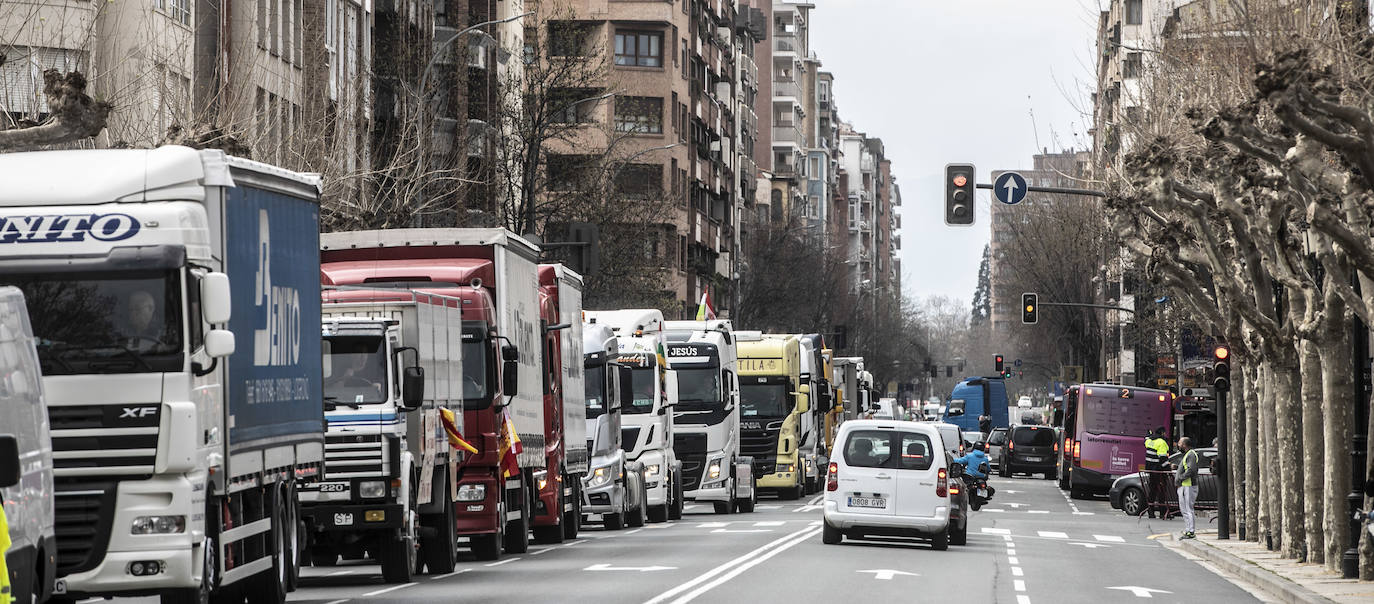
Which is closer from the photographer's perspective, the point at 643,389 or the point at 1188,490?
the point at 1188,490

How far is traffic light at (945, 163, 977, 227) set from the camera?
3294 cm

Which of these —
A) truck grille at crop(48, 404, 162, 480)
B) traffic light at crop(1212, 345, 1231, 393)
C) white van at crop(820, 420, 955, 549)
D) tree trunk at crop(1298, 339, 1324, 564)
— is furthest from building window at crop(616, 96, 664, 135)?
truck grille at crop(48, 404, 162, 480)

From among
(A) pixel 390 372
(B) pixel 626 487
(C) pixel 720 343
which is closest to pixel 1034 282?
(C) pixel 720 343

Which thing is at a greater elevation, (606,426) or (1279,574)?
(606,426)

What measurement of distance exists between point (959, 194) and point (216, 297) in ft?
65.1

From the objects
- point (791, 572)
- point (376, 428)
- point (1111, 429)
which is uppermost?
point (376, 428)

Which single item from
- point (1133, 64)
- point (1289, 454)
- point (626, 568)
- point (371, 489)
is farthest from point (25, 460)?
point (1133, 64)

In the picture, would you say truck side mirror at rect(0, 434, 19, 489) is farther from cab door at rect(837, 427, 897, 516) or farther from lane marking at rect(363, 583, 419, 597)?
cab door at rect(837, 427, 897, 516)

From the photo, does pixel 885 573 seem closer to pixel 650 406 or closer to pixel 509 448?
pixel 509 448

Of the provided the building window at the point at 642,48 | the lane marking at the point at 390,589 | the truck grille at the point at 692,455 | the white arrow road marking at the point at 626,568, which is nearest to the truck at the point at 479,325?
the white arrow road marking at the point at 626,568

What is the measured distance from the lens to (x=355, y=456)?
20906 mm

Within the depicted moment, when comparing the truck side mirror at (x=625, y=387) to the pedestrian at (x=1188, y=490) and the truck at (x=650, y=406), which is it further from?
the pedestrian at (x=1188, y=490)

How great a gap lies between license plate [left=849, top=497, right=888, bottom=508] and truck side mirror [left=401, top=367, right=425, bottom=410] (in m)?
8.97

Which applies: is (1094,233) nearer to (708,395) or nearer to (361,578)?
(708,395)
